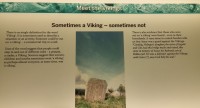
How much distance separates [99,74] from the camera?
2016 mm

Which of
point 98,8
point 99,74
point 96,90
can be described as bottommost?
point 96,90

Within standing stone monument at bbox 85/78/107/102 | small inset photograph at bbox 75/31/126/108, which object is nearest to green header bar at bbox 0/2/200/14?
small inset photograph at bbox 75/31/126/108

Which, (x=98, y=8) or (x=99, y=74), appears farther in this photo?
(x=98, y=8)

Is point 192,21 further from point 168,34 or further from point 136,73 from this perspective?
point 136,73

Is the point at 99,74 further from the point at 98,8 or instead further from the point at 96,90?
the point at 98,8

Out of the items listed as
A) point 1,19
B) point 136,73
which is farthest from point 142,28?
point 1,19

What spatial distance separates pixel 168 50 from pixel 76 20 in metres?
0.76

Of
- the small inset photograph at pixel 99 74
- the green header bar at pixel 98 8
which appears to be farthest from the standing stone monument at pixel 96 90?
the green header bar at pixel 98 8

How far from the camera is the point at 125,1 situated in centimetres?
217

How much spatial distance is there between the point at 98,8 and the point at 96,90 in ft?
2.14

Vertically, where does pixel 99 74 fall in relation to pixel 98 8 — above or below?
below

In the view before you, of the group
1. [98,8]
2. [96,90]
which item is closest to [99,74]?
[96,90]

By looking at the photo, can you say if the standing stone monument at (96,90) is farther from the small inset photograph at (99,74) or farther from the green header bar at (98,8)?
the green header bar at (98,8)

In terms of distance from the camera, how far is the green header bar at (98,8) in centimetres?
210
